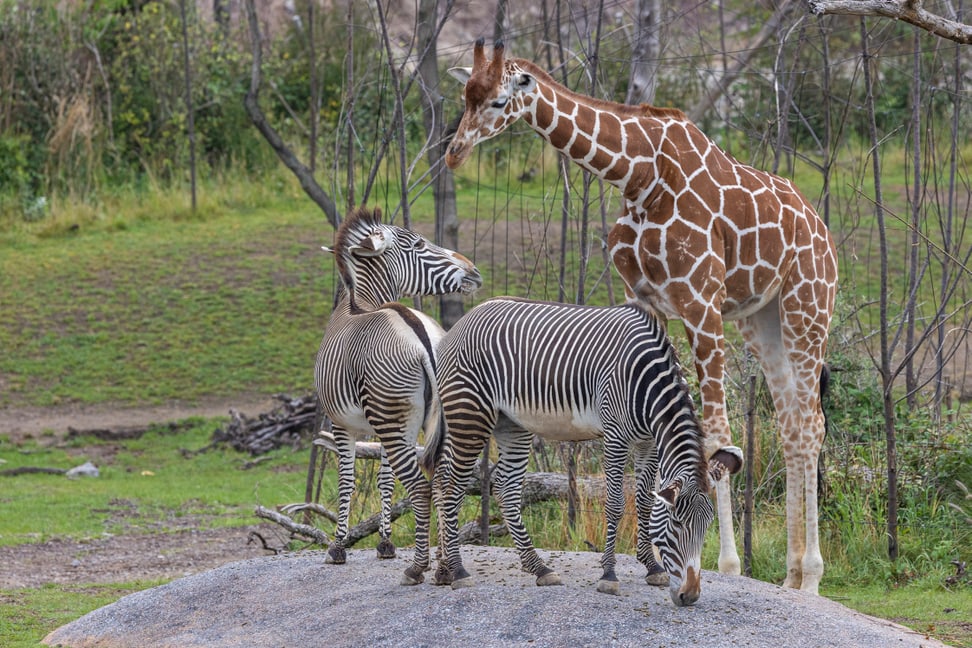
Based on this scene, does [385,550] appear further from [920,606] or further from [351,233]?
[920,606]

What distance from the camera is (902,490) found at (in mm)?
9375

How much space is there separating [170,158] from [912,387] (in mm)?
15700

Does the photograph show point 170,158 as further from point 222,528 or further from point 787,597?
point 787,597

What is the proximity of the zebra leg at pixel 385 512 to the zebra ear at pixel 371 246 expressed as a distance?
127 cm

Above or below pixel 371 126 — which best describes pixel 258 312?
below

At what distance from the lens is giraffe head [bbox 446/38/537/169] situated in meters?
Answer: 6.66

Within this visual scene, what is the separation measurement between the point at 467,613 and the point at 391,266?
274 cm

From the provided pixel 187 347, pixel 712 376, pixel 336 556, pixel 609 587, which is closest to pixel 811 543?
pixel 712 376

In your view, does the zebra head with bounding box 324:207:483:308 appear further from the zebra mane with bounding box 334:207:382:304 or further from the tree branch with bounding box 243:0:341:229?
the tree branch with bounding box 243:0:341:229

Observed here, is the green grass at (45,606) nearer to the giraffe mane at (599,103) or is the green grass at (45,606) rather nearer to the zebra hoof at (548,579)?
the zebra hoof at (548,579)

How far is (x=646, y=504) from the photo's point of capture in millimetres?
6688

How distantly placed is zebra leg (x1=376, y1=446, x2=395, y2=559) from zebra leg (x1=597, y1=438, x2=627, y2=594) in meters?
1.57

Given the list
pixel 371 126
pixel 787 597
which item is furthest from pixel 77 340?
pixel 787 597

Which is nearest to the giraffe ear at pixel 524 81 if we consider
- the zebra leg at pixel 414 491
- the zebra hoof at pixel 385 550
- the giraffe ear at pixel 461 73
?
the giraffe ear at pixel 461 73
